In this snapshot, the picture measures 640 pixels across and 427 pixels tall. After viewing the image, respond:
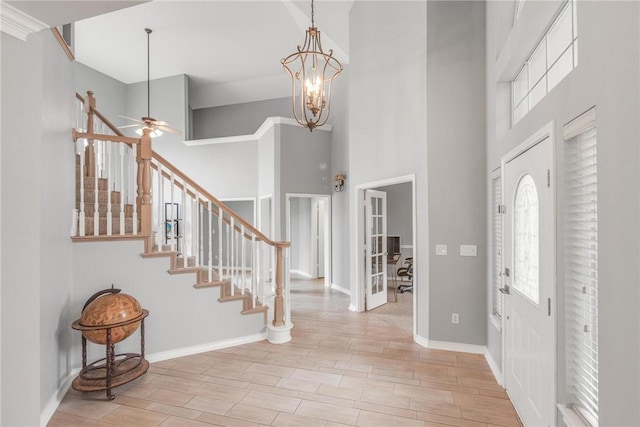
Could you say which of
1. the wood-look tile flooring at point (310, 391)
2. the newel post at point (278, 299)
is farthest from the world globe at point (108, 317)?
the newel post at point (278, 299)

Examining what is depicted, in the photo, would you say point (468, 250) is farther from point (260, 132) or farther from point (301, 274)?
point (301, 274)

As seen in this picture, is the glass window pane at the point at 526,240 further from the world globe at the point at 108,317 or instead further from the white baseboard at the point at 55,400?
the white baseboard at the point at 55,400

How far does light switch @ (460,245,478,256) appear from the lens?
3664mm

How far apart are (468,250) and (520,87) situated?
1.72m

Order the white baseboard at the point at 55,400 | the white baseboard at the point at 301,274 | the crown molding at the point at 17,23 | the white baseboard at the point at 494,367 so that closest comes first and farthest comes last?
the crown molding at the point at 17,23 < the white baseboard at the point at 55,400 < the white baseboard at the point at 494,367 < the white baseboard at the point at 301,274

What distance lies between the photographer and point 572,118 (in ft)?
5.66

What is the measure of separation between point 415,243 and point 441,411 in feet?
6.36

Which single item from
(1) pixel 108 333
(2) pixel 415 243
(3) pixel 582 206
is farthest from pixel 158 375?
(3) pixel 582 206

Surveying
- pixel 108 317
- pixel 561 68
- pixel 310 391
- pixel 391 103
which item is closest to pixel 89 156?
pixel 108 317

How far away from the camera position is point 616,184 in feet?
4.23

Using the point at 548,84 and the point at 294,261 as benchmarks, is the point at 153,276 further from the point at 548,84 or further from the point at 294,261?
the point at 294,261

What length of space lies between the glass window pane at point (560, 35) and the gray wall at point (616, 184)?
543 mm

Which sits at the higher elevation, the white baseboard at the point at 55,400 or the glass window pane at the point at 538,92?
the glass window pane at the point at 538,92

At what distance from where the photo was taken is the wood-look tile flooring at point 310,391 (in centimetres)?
248
